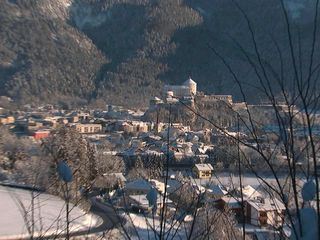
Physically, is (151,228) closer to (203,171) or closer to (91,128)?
(203,171)

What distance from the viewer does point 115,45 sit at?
48.0 meters

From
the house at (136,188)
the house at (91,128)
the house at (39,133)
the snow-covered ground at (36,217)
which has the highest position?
the house at (91,128)

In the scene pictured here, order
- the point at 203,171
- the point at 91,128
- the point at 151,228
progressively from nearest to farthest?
the point at 151,228 < the point at 203,171 < the point at 91,128

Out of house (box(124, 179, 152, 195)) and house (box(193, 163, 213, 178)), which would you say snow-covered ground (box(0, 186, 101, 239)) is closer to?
house (box(124, 179, 152, 195))

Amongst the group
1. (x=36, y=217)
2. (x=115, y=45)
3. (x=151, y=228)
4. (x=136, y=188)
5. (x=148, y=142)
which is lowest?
(x=136, y=188)

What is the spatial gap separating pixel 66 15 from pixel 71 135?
4143 centimetres

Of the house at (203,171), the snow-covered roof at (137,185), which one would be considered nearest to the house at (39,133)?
the house at (203,171)

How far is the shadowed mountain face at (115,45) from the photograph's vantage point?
3841 centimetres


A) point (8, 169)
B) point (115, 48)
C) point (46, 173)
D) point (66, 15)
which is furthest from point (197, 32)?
point (46, 173)

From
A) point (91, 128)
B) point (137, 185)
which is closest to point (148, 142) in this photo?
point (91, 128)

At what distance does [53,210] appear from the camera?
5.76m

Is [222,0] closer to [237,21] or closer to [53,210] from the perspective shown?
[237,21]

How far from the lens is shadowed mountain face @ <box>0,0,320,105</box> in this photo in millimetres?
38406

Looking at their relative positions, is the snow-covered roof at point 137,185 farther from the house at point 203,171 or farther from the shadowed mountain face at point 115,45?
the shadowed mountain face at point 115,45
